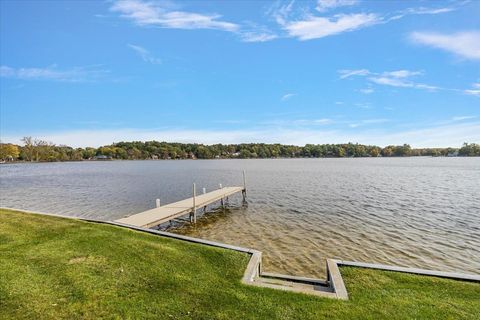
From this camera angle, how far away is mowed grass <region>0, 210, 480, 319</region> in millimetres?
4988

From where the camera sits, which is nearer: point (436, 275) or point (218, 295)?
point (218, 295)

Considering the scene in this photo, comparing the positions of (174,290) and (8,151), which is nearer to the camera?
(174,290)

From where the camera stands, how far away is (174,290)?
5805 mm

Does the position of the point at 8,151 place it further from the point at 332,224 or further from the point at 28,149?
the point at 332,224

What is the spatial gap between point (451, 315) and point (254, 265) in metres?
4.05

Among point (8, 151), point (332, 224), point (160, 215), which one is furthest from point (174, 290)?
point (8, 151)

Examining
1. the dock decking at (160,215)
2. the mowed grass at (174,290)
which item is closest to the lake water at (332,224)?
the dock decking at (160,215)

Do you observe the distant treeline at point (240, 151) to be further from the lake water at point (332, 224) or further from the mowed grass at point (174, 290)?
the mowed grass at point (174, 290)

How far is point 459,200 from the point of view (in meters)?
24.6

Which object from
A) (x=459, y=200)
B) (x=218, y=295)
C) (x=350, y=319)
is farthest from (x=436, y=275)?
(x=459, y=200)

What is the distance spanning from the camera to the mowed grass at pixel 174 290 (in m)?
4.99

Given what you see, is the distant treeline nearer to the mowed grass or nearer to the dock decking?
the dock decking

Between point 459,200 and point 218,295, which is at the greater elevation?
point 218,295

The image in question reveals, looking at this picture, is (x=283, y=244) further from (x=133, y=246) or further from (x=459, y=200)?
(x=459, y=200)
